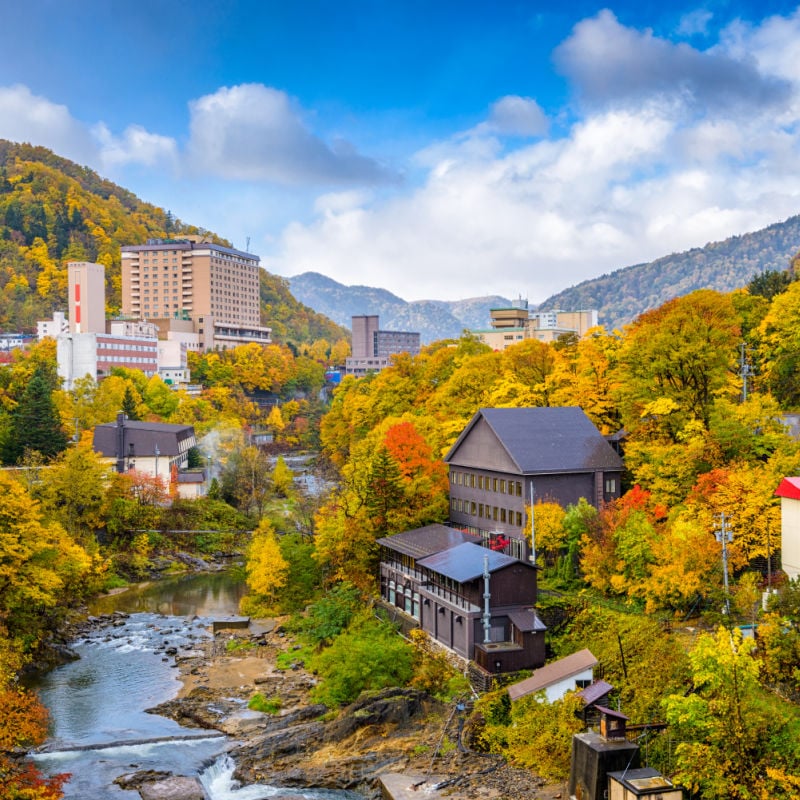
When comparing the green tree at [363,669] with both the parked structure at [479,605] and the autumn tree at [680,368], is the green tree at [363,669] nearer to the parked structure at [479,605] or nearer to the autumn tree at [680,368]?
the parked structure at [479,605]

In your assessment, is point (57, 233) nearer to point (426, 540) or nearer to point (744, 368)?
point (426, 540)

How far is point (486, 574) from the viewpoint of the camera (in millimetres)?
30078

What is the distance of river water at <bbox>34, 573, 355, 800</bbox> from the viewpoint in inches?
1052

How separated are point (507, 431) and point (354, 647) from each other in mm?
13287

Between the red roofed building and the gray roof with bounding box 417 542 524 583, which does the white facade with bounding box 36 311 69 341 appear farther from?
the red roofed building

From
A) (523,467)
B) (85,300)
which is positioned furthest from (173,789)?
(85,300)

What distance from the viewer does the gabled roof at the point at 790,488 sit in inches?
1120

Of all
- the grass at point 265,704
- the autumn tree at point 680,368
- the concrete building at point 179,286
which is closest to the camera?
the grass at point 265,704

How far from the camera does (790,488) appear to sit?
28656 millimetres

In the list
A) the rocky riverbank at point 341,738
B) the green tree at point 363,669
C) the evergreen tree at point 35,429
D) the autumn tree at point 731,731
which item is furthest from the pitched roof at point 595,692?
the evergreen tree at point 35,429

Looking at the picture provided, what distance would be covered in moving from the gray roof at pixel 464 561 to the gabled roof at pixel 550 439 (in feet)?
19.5

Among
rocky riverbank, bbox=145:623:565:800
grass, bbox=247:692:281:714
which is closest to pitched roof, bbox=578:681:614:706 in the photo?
rocky riverbank, bbox=145:623:565:800

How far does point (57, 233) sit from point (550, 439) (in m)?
121

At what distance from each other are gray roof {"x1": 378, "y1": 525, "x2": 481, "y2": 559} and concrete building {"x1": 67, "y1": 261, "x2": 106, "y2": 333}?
73.9 m
